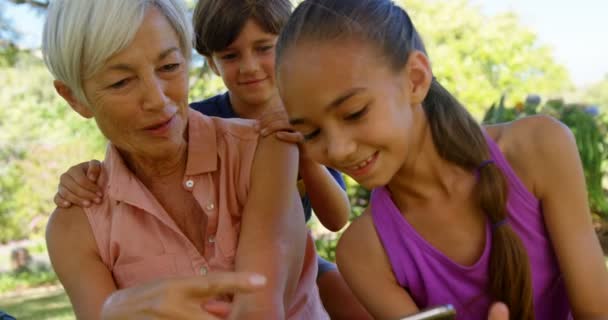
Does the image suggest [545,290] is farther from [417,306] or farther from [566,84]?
[566,84]

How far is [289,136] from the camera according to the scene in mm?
2137

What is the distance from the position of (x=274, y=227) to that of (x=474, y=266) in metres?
0.55

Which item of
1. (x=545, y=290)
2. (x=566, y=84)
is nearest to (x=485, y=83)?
(x=566, y=84)

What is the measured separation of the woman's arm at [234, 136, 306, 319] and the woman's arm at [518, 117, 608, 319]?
2.20 ft

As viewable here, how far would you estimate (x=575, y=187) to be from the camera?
1.99m

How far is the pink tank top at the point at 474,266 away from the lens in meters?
2.03

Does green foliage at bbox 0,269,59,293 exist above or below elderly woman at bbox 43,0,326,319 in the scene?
below

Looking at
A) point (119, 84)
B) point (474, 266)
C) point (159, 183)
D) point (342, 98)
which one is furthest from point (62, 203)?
point (474, 266)

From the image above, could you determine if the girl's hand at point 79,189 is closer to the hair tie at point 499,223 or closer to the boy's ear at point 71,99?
the boy's ear at point 71,99

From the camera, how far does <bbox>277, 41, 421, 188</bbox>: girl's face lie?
1.80 meters

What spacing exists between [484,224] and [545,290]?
0.83ft

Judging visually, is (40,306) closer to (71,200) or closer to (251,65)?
(251,65)

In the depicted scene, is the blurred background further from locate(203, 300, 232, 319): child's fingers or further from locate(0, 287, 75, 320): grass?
locate(203, 300, 232, 319): child's fingers

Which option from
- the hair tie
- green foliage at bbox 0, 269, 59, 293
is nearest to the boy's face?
the hair tie
